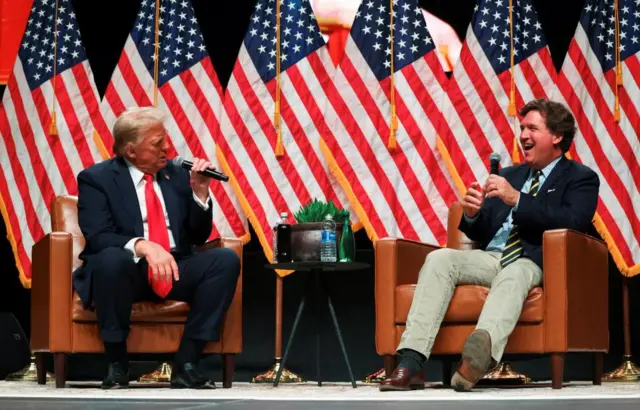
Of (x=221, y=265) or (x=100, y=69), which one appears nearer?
(x=221, y=265)

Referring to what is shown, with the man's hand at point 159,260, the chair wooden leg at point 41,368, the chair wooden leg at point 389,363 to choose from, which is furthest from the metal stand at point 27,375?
the chair wooden leg at point 389,363

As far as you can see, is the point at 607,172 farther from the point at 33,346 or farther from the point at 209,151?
the point at 33,346

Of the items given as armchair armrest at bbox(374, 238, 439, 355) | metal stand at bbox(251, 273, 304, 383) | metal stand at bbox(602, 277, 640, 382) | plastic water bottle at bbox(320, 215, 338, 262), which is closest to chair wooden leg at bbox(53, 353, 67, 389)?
plastic water bottle at bbox(320, 215, 338, 262)

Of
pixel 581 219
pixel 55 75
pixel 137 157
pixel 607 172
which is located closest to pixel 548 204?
pixel 581 219

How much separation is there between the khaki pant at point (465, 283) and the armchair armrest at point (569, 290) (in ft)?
0.26

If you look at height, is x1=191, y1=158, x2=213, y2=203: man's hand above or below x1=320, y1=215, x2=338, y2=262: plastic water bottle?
above

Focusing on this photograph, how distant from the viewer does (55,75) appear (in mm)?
5160

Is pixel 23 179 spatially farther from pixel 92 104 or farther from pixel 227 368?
pixel 227 368

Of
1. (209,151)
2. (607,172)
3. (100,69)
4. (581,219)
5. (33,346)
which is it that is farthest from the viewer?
(100,69)

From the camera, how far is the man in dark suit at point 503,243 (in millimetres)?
3322

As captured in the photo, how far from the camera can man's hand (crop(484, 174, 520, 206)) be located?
352 cm

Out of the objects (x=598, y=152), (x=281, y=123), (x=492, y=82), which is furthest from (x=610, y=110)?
(x=281, y=123)

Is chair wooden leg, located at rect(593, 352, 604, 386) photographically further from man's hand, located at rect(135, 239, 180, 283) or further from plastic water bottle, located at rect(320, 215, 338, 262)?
man's hand, located at rect(135, 239, 180, 283)

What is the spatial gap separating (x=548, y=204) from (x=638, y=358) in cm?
157
